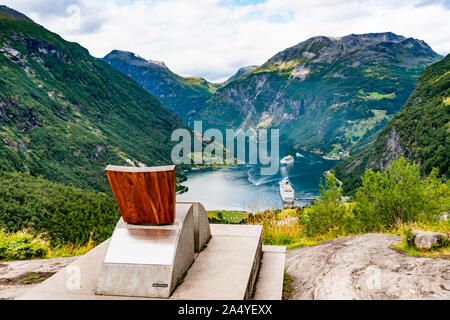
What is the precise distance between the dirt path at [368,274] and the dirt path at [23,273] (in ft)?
17.4

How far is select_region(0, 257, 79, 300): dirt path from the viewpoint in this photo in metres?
6.14

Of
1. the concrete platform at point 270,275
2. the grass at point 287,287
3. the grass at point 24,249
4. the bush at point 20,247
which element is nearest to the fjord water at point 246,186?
the grass at point 24,249

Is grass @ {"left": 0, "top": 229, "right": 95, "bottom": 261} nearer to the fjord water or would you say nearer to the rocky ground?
the rocky ground

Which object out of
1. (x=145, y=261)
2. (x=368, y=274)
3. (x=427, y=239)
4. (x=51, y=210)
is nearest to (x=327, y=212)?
(x=427, y=239)

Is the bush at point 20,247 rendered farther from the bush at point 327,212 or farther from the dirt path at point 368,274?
the bush at point 327,212

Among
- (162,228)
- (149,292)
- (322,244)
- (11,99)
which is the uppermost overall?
(11,99)

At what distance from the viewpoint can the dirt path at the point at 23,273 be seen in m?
6.14

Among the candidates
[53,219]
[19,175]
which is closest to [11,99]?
[19,175]

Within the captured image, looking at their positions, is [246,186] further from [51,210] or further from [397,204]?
[397,204]

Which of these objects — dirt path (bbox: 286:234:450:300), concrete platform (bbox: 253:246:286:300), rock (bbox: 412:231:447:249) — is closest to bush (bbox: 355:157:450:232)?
rock (bbox: 412:231:447:249)

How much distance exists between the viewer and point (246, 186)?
142500mm

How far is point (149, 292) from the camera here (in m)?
5.09
